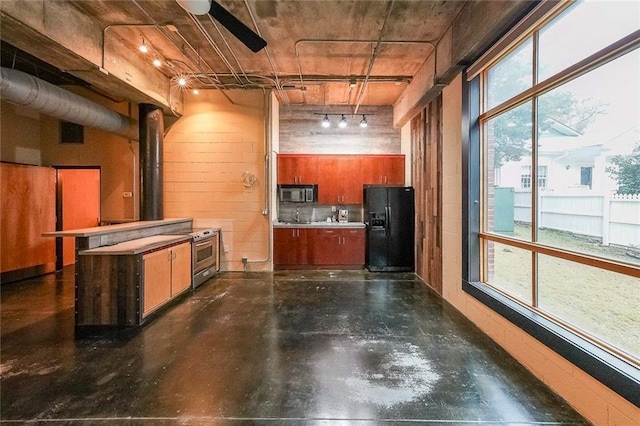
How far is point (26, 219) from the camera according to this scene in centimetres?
550

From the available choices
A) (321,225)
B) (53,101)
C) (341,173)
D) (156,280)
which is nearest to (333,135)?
(341,173)

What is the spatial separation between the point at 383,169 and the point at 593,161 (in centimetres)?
455

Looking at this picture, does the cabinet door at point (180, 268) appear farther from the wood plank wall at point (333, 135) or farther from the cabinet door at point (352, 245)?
the wood plank wall at point (333, 135)

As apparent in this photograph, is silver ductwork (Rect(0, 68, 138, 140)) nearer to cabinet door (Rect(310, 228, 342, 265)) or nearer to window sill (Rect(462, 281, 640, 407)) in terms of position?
cabinet door (Rect(310, 228, 342, 265))

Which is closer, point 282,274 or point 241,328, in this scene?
point 241,328

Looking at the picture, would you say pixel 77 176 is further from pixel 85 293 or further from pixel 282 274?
pixel 282 274

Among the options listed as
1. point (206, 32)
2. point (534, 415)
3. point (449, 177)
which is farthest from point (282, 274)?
point (534, 415)

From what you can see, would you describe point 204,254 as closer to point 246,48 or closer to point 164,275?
point 164,275

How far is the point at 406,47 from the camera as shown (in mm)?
4395

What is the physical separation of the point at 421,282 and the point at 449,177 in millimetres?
2066

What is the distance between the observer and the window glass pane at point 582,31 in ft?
6.36

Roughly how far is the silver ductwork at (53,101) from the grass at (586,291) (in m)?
5.76

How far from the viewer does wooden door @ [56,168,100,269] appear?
6.58 m

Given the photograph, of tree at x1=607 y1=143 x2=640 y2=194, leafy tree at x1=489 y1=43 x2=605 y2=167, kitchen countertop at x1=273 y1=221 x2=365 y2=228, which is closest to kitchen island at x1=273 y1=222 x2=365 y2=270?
kitchen countertop at x1=273 y1=221 x2=365 y2=228
